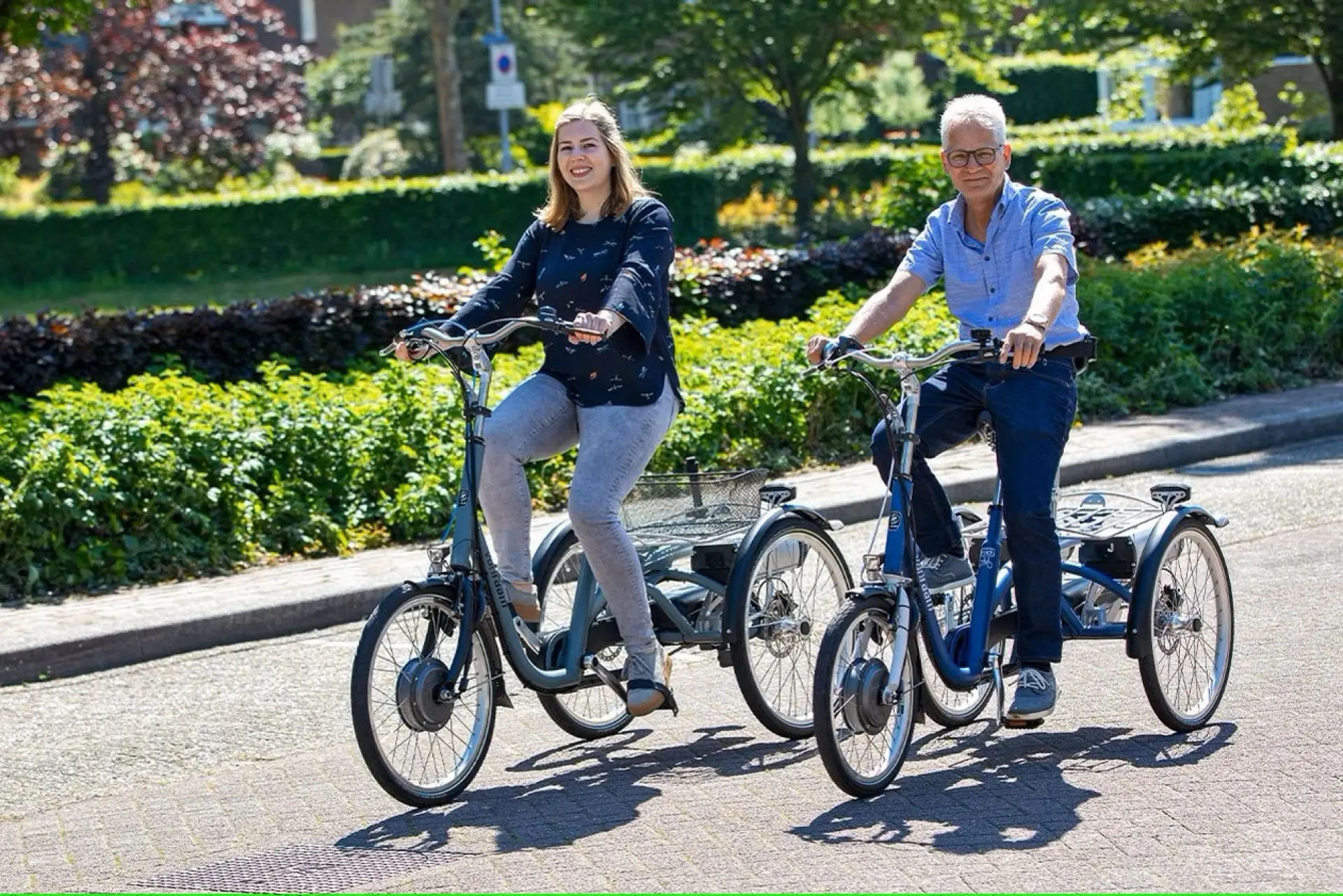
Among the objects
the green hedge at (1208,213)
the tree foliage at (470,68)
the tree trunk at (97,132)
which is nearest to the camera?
the green hedge at (1208,213)

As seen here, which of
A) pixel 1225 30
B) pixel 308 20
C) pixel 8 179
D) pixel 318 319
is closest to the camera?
pixel 318 319

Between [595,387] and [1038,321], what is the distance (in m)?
1.31

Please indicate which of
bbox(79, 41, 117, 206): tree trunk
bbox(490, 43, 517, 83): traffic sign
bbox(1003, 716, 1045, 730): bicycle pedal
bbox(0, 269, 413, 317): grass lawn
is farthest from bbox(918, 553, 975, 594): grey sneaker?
bbox(79, 41, 117, 206): tree trunk

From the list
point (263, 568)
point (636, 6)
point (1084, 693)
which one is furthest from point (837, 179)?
point (1084, 693)

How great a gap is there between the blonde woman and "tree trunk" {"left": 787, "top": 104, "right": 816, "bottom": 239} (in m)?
23.7

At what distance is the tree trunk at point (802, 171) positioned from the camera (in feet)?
96.4

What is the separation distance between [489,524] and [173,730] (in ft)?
5.14

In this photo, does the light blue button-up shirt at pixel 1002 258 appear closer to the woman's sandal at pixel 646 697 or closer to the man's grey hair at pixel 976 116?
the man's grey hair at pixel 976 116

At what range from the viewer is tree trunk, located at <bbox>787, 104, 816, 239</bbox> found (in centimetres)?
2939

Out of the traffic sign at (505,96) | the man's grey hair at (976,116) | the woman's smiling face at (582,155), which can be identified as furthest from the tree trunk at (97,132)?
the man's grey hair at (976,116)

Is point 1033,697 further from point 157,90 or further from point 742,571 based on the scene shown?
point 157,90

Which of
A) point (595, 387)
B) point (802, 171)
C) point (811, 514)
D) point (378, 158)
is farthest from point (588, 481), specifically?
point (378, 158)

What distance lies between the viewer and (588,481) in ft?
18.3

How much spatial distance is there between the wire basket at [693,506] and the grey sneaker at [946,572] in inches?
26.8
